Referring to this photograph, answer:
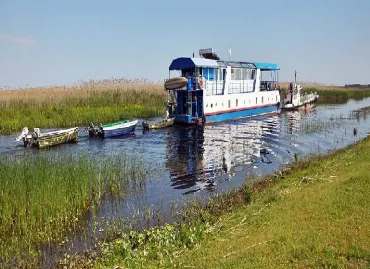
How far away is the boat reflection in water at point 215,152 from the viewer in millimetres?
16420

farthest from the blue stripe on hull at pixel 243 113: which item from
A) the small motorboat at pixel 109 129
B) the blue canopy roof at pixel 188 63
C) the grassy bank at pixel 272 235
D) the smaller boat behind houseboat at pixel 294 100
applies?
the grassy bank at pixel 272 235

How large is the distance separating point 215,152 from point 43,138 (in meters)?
10.4

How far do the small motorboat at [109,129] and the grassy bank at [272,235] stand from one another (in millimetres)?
16613

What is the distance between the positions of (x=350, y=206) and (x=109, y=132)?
20.6 metres

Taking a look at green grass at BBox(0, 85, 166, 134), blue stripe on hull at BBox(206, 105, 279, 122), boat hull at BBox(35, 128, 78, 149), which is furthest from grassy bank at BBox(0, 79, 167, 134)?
blue stripe on hull at BBox(206, 105, 279, 122)

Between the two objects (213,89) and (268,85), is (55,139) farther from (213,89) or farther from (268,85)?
(268,85)

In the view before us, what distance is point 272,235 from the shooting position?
7.70m

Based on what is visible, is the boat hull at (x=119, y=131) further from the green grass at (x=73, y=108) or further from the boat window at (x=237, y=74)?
the boat window at (x=237, y=74)

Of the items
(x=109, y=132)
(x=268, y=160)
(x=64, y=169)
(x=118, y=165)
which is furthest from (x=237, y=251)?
(x=109, y=132)

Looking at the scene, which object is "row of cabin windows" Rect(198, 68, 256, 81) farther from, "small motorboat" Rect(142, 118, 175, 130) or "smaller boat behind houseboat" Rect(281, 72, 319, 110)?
"smaller boat behind houseboat" Rect(281, 72, 319, 110)

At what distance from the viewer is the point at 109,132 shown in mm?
27047

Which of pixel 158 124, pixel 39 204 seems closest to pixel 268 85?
pixel 158 124

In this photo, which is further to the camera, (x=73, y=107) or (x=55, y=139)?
(x=73, y=107)

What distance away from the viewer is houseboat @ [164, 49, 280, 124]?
32969 mm
